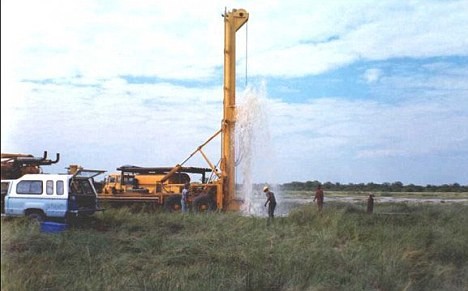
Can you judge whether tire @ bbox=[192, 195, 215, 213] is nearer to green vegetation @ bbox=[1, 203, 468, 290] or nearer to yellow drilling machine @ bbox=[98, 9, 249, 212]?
yellow drilling machine @ bbox=[98, 9, 249, 212]

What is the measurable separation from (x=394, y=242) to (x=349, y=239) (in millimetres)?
821

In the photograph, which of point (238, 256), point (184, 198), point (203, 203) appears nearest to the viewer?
point (238, 256)

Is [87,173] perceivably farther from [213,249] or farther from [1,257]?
[213,249]

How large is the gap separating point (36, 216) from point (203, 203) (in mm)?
12298

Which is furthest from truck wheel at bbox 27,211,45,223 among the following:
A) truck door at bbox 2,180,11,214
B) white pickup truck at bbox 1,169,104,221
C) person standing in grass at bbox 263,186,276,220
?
person standing in grass at bbox 263,186,276,220

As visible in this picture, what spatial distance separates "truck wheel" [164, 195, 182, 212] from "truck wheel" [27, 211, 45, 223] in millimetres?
11603

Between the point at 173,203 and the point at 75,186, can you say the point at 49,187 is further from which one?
the point at 173,203

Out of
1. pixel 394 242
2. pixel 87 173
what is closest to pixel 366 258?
pixel 394 242

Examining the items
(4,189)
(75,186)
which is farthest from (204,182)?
(4,189)

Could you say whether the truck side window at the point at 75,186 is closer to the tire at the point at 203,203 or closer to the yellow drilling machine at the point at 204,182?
the yellow drilling machine at the point at 204,182

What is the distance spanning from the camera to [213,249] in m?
8.48

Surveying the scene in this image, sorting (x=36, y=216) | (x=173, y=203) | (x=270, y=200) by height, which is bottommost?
(x=173, y=203)

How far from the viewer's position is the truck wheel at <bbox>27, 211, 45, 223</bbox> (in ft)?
10.1

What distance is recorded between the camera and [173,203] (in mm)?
15523
